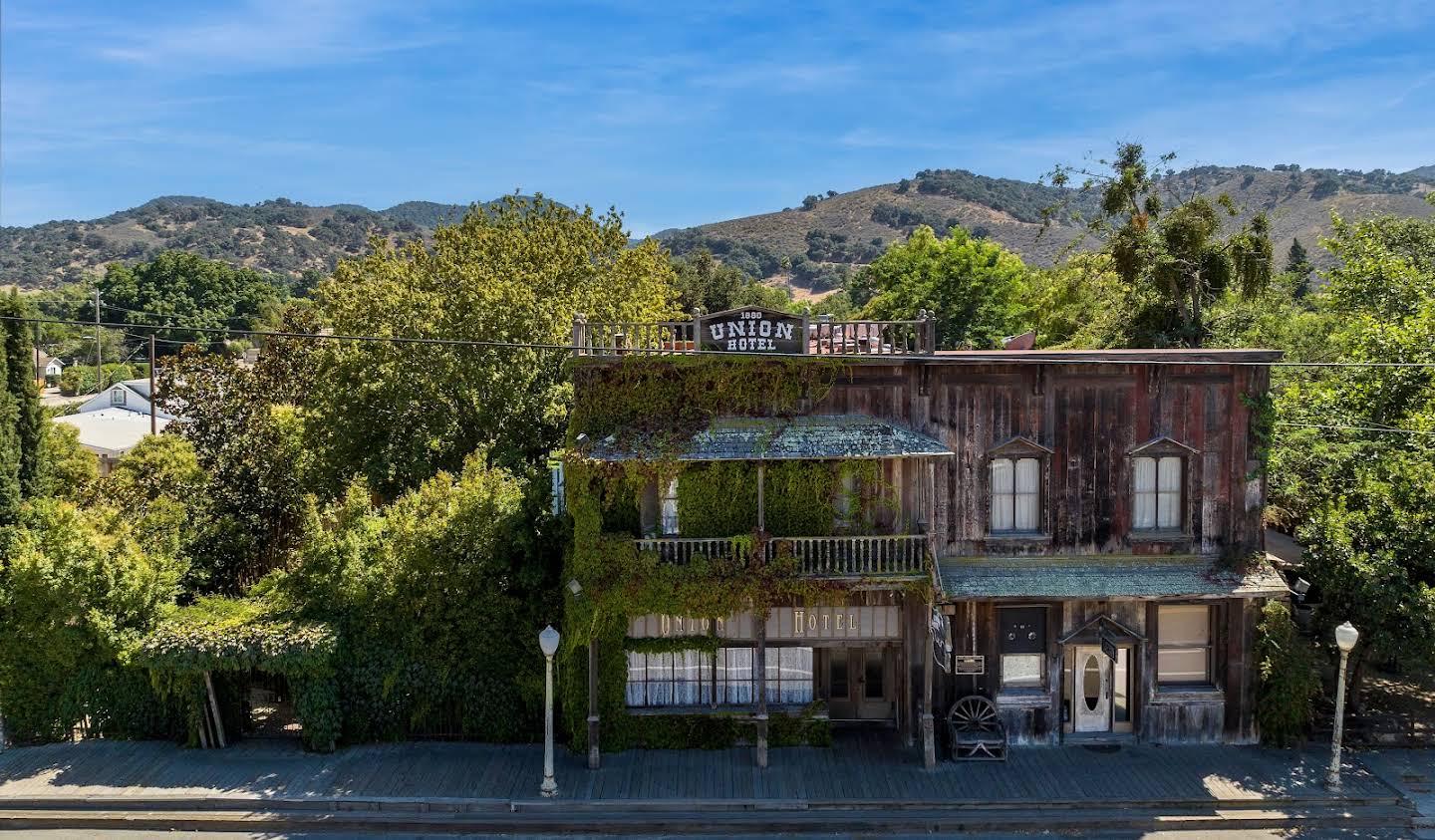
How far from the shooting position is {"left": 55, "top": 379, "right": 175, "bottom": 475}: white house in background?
3947cm

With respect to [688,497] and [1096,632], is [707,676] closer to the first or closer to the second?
[688,497]

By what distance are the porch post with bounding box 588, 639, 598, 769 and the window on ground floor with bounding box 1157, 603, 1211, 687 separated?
415 inches

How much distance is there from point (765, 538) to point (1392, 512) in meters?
11.1

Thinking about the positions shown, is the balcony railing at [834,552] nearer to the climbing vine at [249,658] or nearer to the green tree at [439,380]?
the climbing vine at [249,658]

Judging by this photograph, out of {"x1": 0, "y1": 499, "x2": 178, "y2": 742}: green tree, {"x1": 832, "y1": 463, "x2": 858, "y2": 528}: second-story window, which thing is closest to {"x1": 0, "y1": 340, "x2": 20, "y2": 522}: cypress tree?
{"x1": 0, "y1": 499, "x2": 178, "y2": 742}: green tree

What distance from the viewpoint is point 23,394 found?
23.8m

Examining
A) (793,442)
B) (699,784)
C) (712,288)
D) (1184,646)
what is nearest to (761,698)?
(699,784)

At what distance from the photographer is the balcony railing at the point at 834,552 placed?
677 inches

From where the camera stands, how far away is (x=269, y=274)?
163250 millimetres

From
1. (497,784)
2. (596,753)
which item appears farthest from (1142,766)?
(497,784)

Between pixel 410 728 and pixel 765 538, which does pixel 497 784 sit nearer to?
pixel 410 728

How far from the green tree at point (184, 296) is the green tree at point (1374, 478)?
101 metres

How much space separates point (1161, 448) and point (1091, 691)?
4767mm

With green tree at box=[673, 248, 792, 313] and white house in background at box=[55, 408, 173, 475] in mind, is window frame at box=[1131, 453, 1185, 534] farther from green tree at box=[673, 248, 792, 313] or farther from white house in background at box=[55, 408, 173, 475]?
green tree at box=[673, 248, 792, 313]
